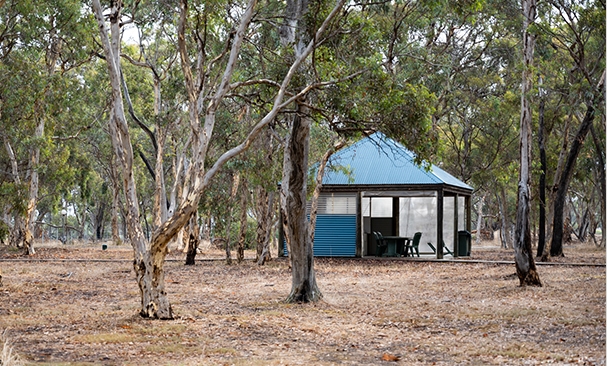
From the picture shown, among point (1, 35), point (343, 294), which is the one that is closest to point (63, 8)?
point (1, 35)

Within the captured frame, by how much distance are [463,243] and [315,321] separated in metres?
17.1

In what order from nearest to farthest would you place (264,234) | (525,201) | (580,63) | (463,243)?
(525,201), (580,63), (264,234), (463,243)

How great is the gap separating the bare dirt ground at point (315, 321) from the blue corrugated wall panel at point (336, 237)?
7050 mm

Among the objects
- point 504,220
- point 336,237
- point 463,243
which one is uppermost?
point 504,220

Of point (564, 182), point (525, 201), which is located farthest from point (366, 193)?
point (525, 201)

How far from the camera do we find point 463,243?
2714 cm

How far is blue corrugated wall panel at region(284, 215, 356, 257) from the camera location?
25859 mm

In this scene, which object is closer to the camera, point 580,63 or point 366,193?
point 580,63

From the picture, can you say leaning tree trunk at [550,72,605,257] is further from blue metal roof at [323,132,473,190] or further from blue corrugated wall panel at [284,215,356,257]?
blue corrugated wall panel at [284,215,356,257]

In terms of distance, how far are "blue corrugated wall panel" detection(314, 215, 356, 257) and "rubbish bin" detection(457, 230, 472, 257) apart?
395 cm

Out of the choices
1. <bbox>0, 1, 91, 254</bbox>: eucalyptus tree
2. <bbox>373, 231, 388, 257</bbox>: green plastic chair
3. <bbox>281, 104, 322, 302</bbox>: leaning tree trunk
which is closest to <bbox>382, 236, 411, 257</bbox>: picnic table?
<bbox>373, 231, 388, 257</bbox>: green plastic chair

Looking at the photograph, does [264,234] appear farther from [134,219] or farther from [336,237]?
[134,219]

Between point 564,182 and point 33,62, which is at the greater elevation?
point 33,62

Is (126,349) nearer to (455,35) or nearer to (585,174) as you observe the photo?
(455,35)
